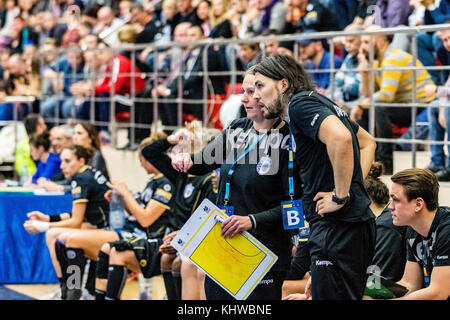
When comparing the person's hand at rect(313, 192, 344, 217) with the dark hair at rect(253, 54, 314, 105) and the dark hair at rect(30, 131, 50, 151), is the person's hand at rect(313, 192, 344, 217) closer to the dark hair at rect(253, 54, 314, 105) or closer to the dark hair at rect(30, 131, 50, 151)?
the dark hair at rect(253, 54, 314, 105)

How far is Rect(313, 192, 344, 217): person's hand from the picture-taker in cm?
349

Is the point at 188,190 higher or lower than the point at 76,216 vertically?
higher

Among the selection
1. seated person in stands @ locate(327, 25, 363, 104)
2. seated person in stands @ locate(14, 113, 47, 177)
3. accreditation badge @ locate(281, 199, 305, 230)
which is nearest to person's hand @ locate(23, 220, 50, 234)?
seated person in stands @ locate(14, 113, 47, 177)

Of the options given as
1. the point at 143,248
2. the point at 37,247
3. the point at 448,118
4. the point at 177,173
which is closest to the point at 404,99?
the point at 448,118

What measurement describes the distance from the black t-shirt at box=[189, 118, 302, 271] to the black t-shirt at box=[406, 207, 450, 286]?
0.74 meters

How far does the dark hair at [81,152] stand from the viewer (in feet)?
24.0

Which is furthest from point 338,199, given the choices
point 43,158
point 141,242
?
point 43,158

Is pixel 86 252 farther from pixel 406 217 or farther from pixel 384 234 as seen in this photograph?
pixel 406 217

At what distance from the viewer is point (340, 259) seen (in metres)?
3.56

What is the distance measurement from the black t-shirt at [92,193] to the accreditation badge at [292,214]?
3410 millimetres

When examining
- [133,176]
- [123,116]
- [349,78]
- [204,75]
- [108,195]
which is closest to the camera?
[108,195]

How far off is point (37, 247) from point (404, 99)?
154 inches

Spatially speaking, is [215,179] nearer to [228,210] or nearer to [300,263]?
[300,263]

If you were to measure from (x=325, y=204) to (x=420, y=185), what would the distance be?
0.82m
